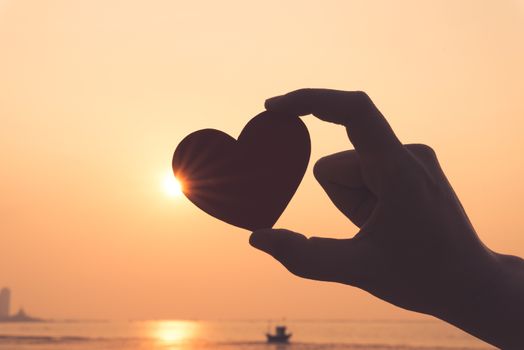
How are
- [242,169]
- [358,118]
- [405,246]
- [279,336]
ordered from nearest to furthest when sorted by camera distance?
[358,118], [405,246], [242,169], [279,336]

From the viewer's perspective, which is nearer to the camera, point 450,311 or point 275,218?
point 450,311

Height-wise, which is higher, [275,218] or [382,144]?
[275,218]

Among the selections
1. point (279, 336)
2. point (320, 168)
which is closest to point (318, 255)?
point (320, 168)

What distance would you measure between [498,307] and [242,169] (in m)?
1.34

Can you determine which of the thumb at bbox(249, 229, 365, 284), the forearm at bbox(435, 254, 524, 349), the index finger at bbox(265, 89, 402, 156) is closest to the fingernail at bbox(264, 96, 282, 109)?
the index finger at bbox(265, 89, 402, 156)

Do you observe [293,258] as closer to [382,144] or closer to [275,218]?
[382,144]

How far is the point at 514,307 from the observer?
7.66 ft

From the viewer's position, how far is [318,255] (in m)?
2.34

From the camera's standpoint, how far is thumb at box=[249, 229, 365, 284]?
2.33 meters

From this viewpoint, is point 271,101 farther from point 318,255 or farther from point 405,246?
point 405,246

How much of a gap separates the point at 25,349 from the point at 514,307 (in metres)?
69.6

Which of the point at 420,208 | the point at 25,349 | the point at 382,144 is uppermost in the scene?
the point at 25,349

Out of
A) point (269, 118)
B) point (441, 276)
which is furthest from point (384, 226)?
point (269, 118)

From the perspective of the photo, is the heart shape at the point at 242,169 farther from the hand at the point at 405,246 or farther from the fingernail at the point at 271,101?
the hand at the point at 405,246
